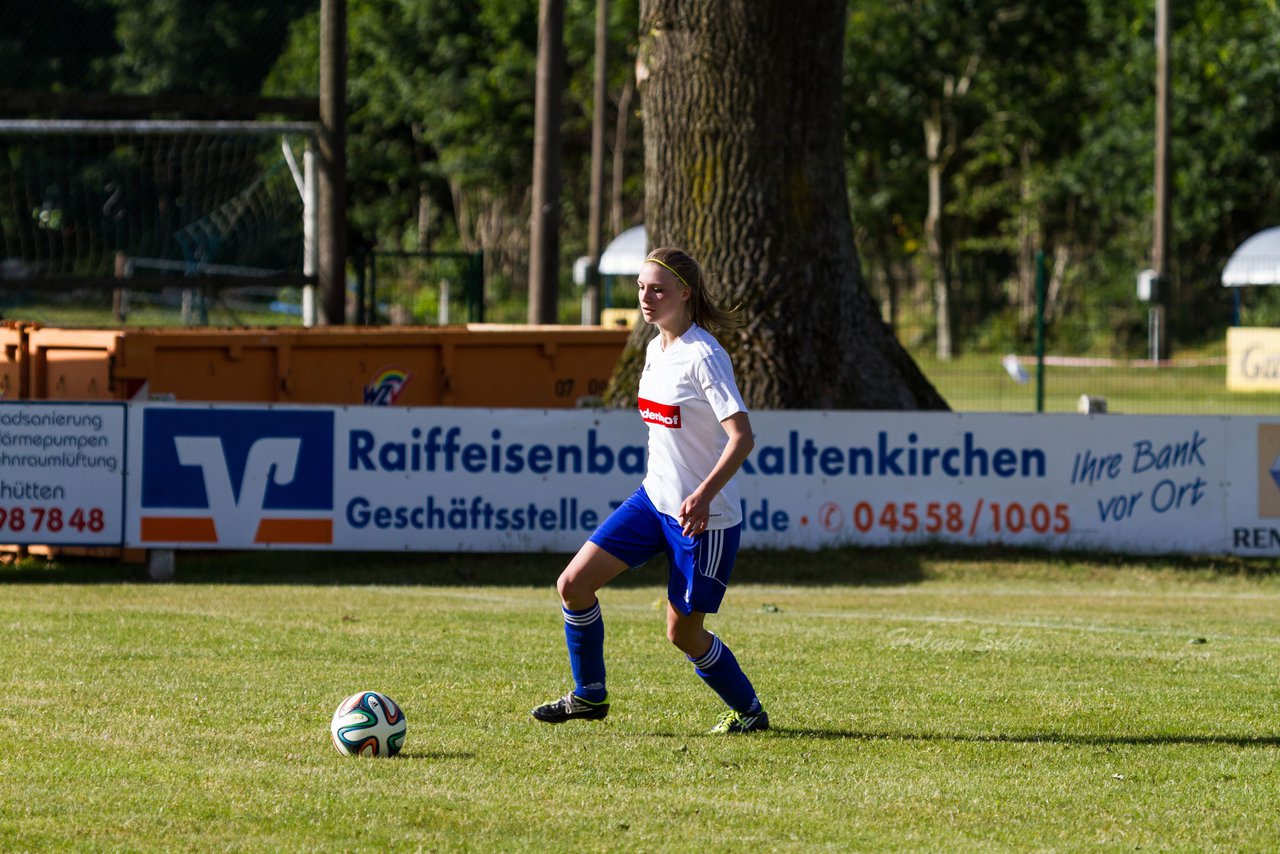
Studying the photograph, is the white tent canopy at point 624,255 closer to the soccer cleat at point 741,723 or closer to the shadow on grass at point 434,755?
the soccer cleat at point 741,723

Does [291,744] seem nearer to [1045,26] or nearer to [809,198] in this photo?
[809,198]

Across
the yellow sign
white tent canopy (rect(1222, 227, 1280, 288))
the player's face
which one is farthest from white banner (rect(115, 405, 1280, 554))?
white tent canopy (rect(1222, 227, 1280, 288))

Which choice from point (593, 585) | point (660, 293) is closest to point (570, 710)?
point (593, 585)

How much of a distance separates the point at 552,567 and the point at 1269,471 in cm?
577

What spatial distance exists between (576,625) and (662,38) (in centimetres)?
934

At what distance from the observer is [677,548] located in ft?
22.8

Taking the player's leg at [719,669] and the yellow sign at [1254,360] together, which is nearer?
the player's leg at [719,669]

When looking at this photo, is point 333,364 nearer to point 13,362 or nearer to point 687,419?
point 13,362

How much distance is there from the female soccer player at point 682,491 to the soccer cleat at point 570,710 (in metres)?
0.02

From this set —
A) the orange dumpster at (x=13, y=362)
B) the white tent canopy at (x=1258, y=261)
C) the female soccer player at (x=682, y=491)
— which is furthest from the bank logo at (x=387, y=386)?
the white tent canopy at (x=1258, y=261)

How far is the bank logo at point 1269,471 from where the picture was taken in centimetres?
1420

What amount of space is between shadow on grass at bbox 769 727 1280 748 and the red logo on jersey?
4.58 feet

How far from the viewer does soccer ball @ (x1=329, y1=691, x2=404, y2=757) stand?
6676mm

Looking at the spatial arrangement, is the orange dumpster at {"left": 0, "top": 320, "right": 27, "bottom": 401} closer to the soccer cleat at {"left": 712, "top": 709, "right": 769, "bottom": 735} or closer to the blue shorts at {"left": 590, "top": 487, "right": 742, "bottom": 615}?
the blue shorts at {"left": 590, "top": 487, "right": 742, "bottom": 615}
